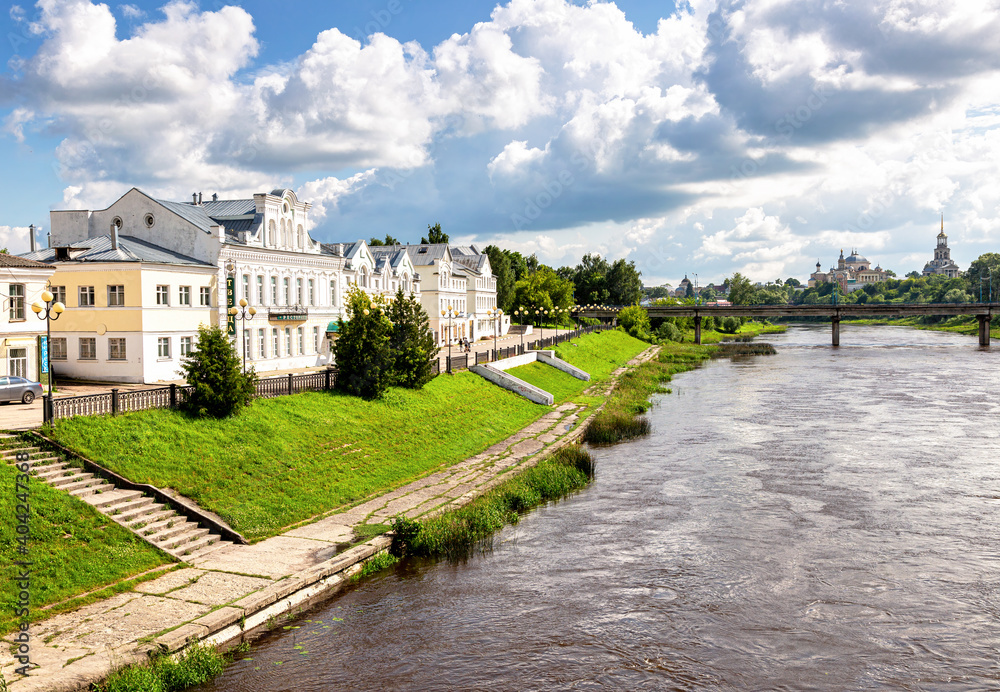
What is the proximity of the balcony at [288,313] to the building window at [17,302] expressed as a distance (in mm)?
16387

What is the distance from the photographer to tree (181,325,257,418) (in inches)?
1143

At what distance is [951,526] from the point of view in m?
26.0

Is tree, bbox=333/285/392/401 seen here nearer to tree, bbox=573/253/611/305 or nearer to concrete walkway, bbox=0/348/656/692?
concrete walkway, bbox=0/348/656/692

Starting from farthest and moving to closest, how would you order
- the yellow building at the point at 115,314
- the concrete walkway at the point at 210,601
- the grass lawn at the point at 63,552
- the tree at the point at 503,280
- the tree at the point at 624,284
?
1. the tree at the point at 624,284
2. the tree at the point at 503,280
3. the yellow building at the point at 115,314
4. the grass lawn at the point at 63,552
5. the concrete walkway at the point at 210,601

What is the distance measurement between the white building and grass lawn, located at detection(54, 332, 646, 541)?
31.0ft

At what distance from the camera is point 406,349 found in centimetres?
4381

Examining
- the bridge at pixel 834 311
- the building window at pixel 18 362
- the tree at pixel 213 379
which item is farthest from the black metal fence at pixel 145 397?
the bridge at pixel 834 311

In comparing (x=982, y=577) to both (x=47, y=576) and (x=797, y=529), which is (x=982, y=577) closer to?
(x=797, y=529)

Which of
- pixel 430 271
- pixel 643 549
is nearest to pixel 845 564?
pixel 643 549

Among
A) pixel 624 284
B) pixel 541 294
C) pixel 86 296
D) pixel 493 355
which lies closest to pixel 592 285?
pixel 624 284

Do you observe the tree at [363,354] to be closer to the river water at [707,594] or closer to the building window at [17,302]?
the river water at [707,594]

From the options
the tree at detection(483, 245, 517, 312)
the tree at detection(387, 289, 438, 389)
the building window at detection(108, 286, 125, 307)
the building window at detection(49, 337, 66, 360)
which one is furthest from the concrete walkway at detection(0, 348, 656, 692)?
the tree at detection(483, 245, 517, 312)

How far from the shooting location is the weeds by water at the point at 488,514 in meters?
23.5

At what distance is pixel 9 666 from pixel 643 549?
1701cm
